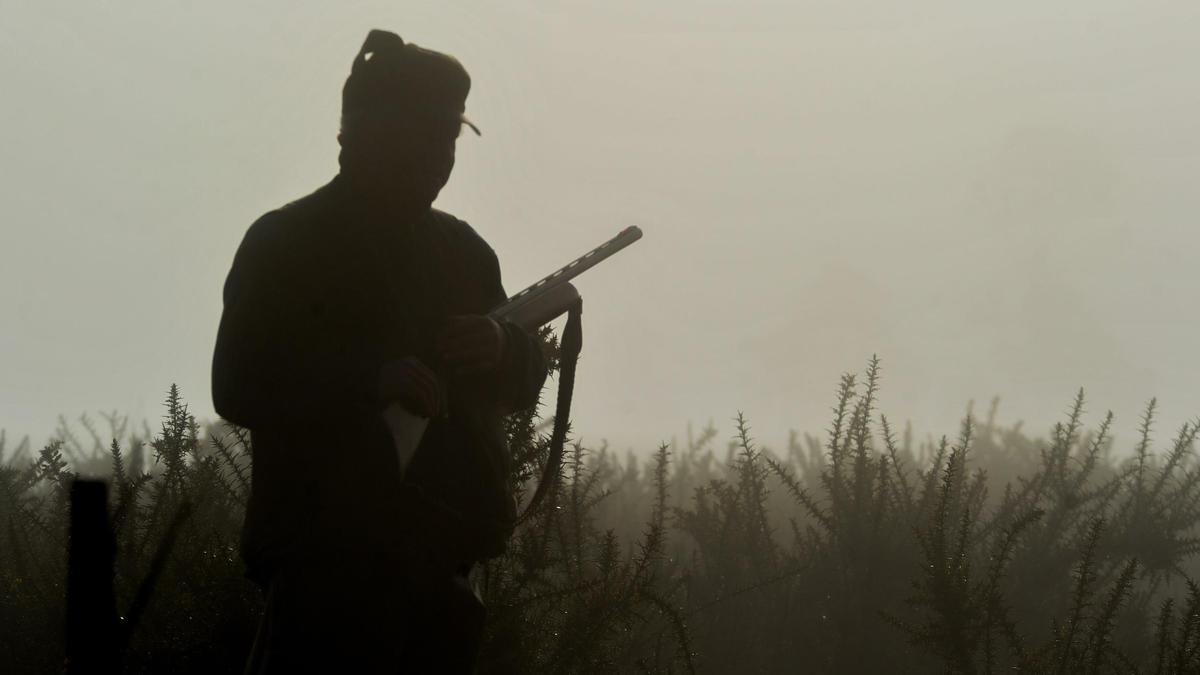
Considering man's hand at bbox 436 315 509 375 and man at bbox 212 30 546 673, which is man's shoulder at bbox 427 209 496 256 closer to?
man at bbox 212 30 546 673

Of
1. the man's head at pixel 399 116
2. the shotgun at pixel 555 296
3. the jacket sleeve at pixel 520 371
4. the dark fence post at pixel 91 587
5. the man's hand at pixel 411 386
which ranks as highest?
the man's head at pixel 399 116

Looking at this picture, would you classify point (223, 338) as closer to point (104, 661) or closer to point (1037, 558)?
point (104, 661)

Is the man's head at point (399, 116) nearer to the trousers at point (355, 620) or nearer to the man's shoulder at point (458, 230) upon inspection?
the man's shoulder at point (458, 230)

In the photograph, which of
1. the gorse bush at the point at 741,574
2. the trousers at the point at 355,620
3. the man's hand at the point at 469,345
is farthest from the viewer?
the gorse bush at the point at 741,574

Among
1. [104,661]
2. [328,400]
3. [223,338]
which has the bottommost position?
[104,661]

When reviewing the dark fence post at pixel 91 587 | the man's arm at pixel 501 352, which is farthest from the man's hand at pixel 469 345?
the dark fence post at pixel 91 587

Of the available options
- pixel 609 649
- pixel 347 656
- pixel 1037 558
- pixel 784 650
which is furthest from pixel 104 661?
pixel 1037 558

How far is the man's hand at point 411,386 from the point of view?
2461mm

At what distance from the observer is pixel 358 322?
2.64 m

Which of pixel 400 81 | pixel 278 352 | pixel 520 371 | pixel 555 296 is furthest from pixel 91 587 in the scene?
pixel 555 296

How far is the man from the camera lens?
8.01 ft

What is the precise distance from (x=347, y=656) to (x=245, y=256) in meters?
0.85

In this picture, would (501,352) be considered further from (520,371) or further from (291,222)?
(291,222)

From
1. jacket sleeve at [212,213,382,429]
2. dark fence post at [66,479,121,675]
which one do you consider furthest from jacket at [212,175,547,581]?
dark fence post at [66,479,121,675]
